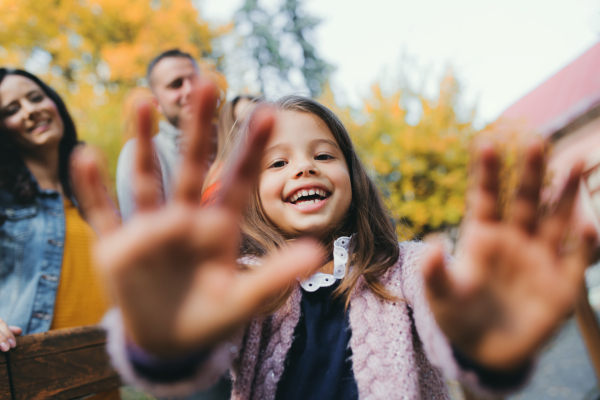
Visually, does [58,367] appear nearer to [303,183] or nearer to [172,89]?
[303,183]

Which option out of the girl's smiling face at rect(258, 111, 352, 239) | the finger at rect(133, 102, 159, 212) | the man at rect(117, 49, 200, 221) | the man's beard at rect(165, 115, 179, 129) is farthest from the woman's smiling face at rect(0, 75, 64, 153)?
the finger at rect(133, 102, 159, 212)

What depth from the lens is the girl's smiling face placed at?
4.36ft

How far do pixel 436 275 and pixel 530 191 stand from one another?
0.23 m

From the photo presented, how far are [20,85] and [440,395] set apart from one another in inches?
95.1

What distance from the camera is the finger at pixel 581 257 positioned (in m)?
0.73

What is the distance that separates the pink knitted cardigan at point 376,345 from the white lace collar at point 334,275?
1.9 inches

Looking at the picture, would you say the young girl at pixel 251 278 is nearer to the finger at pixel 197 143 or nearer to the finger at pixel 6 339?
the finger at pixel 197 143

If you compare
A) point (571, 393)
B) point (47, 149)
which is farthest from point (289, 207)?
point (571, 393)

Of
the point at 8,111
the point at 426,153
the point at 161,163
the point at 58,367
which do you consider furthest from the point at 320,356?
the point at 426,153

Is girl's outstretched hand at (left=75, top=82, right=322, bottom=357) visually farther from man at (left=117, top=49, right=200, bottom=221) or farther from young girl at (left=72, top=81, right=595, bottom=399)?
man at (left=117, top=49, right=200, bottom=221)

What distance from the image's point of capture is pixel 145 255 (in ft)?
2.04

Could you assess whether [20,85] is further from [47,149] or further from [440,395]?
[440,395]

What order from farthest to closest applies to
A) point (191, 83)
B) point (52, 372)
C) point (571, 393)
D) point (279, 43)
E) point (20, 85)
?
point (279, 43) → point (571, 393) → point (191, 83) → point (20, 85) → point (52, 372)

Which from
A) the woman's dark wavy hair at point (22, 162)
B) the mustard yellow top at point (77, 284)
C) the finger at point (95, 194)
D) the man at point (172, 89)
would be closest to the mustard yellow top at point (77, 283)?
the mustard yellow top at point (77, 284)
